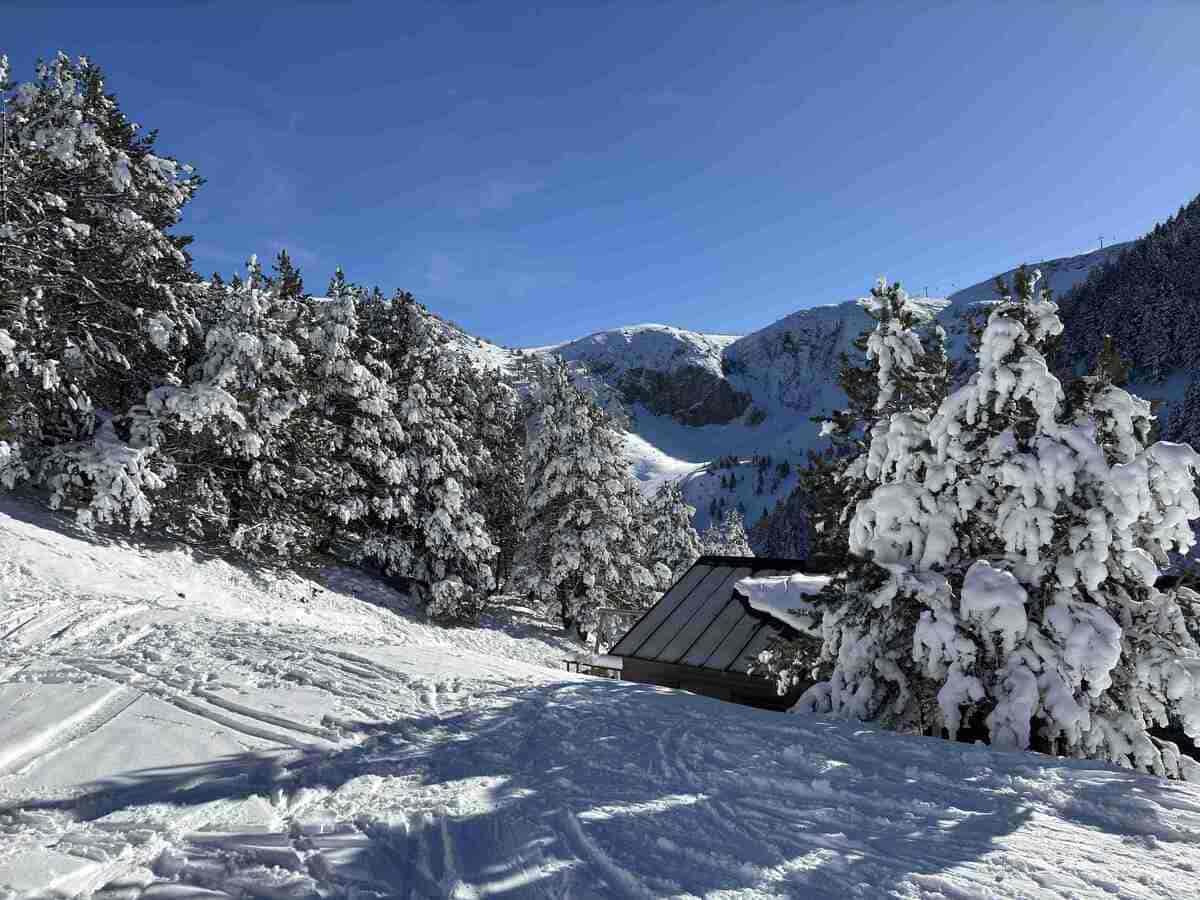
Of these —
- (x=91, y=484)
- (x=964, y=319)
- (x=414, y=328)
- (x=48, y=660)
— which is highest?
(x=414, y=328)

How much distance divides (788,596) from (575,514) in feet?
52.3

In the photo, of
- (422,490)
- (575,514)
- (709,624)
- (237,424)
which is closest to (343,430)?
(422,490)

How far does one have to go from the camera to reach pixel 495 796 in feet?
15.1

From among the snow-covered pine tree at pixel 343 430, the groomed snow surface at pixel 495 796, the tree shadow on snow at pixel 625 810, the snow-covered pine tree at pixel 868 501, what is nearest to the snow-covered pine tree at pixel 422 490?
the snow-covered pine tree at pixel 343 430

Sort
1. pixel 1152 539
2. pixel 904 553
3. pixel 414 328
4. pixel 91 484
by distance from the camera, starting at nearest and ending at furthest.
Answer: pixel 1152 539, pixel 904 553, pixel 91 484, pixel 414 328

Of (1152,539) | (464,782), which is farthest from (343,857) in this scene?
(1152,539)

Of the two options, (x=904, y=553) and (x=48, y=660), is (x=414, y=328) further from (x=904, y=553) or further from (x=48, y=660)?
(x=904, y=553)

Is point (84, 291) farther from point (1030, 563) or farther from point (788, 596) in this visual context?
point (1030, 563)

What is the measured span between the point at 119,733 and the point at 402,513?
61.7 feet

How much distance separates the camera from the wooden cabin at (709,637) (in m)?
11.0

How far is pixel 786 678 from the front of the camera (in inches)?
360

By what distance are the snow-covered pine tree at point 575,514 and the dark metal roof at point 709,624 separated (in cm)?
1150

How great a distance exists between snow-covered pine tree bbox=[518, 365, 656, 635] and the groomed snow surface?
58.1 ft

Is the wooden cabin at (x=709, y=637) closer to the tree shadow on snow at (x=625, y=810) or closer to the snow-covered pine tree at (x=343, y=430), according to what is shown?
the tree shadow on snow at (x=625, y=810)
